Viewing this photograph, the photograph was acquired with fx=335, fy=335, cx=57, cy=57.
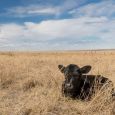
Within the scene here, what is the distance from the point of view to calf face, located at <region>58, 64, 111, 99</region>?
932cm

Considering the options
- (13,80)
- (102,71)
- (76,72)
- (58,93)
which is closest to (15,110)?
(58,93)

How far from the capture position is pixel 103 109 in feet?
25.7

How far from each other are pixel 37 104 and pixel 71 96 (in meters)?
1.96

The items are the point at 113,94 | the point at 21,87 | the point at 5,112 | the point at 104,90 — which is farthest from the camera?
the point at 21,87

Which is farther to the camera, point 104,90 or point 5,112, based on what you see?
point 104,90

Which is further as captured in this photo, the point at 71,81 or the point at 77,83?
the point at 77,83

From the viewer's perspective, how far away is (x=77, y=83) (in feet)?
31.6

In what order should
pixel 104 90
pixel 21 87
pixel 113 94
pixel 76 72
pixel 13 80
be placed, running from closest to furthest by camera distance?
pixel 104 90, pixel 113 94, pixel 76 72, pixel 21 87, pixel 13 80

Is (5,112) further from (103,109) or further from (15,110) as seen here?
(103,109)

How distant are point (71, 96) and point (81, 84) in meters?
0.62

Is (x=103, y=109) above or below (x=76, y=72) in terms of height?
below

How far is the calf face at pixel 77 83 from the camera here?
30.6ft

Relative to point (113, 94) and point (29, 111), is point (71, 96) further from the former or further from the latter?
point (29, 111)

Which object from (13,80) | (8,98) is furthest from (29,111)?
(13,80)
